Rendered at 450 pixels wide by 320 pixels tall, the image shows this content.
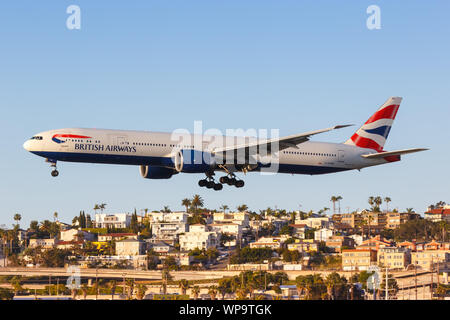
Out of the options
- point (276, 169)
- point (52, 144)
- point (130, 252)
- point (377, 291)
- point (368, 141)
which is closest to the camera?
point (52, 144)

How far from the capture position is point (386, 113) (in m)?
73.3

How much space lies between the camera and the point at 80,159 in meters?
55.5

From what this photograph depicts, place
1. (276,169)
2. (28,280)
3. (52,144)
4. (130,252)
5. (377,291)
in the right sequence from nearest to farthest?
(52,144) < (276,169) < (377,291) < (28,280) < (130,252)

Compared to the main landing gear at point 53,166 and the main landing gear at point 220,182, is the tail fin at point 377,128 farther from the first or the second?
the main landing gear at point 53,166

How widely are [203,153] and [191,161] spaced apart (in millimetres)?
1519

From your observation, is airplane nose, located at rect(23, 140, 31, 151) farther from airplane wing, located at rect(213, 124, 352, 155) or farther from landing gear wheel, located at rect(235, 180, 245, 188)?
landing gear wheel, located at rect(235, 180, 245, 188)

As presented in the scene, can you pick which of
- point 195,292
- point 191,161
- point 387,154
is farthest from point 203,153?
point 195,292

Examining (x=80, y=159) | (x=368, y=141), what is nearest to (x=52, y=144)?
(x=80, y=159)

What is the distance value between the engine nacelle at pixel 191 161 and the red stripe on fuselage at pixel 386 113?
22928 millimetres

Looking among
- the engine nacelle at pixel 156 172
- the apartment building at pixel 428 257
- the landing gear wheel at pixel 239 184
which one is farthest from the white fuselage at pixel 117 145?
the apartment building at pixel 428 257

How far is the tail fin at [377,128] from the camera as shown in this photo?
69.4 metres

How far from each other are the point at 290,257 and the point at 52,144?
416 feet
